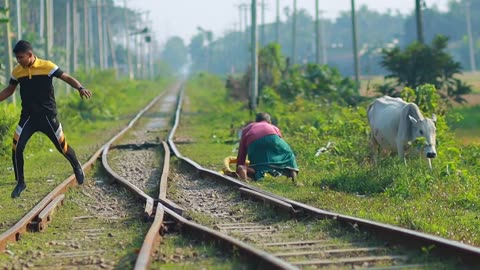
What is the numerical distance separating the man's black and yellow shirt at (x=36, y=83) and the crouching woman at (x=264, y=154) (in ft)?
11.1

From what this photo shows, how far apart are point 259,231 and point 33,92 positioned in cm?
357

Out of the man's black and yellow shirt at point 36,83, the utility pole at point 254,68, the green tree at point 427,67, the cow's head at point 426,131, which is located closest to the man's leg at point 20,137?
the man's black and yellow shirt at point 36,83

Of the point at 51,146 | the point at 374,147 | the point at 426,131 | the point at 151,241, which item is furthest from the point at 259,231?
the point at 51,146

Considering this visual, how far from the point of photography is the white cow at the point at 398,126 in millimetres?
12211

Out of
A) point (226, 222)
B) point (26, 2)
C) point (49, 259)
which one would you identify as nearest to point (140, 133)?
point (226, 222)

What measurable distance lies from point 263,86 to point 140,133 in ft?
43.3

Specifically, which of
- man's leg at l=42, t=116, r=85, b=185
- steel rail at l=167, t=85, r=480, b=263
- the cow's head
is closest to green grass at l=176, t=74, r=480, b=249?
the cow's head

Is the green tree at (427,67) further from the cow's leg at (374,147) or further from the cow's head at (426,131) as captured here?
the cow's head at (426,131)

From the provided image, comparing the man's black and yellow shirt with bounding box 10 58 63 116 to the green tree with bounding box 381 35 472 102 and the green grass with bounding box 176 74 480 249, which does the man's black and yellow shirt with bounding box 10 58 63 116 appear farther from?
the green tree with bounding box 381 35 472 102

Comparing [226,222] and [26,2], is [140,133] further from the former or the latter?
[26,2]

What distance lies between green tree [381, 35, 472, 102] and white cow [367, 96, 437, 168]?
1210cm

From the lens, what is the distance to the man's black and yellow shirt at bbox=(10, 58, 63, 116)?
400 inches

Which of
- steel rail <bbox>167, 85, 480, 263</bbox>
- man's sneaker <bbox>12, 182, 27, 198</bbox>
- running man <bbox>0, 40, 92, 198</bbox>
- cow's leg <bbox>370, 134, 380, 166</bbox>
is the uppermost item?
running man <bbox>0, 40, 92, 198</bbox>

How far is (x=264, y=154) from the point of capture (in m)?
12.6
